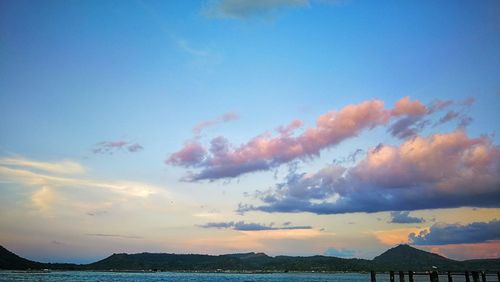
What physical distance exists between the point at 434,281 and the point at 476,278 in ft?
31.8

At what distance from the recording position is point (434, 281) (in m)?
60.1

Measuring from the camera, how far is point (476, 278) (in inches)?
2532

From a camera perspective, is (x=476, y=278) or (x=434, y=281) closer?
(x=434, y=281)
